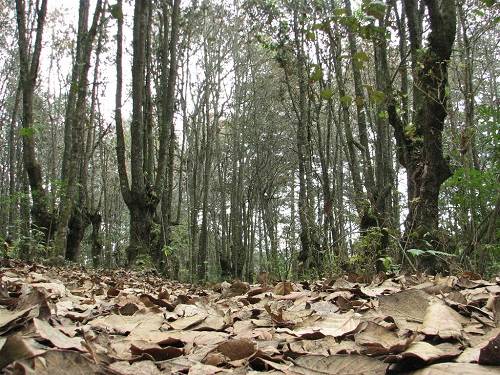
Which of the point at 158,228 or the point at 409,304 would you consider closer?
the point at 409,304

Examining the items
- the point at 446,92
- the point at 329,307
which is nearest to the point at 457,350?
the point at 329,307

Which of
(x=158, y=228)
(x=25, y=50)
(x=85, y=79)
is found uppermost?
(x=25, y=50)

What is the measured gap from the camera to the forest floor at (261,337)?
878mm

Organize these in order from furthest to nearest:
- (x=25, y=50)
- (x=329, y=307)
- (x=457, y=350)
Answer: (x=25, y=50)
(x=329, y=307)
(x=457, y=350)

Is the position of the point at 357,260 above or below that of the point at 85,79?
below

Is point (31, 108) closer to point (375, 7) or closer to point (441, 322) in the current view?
point (375, 7)

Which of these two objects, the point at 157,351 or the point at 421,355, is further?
the point at 157,351

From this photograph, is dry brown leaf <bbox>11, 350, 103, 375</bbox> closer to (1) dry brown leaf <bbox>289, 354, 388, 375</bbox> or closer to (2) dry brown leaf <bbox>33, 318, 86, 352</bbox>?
(2) dry brown leaf <bbox>33, 318, 86, 352</bbox>

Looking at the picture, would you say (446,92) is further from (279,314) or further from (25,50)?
(25,50)

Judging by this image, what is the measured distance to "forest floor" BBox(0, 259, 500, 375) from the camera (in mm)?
878

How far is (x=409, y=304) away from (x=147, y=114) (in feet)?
33.5

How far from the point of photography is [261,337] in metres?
1.37

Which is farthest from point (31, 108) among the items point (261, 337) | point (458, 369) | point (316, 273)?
point (458, 369)

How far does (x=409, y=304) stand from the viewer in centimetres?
139
